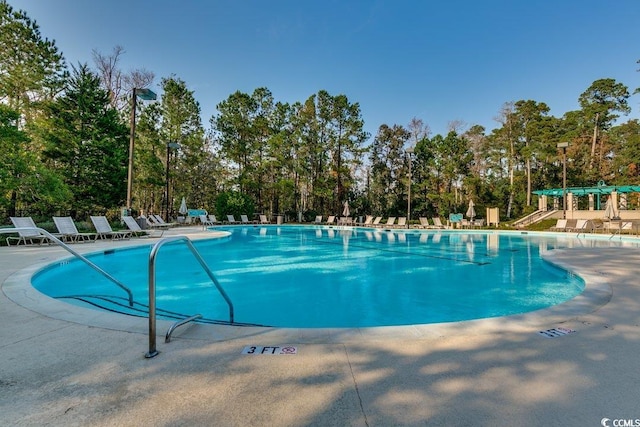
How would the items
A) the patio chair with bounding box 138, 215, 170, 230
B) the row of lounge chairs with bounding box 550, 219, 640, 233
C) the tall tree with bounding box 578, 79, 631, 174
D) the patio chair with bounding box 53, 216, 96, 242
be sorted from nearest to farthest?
the patio chair with bounding box 53, 216, 96, 242 < the patio chair with bounding box 138, 215, 170, 230 < the row of lounge chairs with bounding box 550, 219, 640, 233 < the tall tree with bounding box 578, 79, 631, 174

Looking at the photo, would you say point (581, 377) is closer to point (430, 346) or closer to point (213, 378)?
point (430, 346)

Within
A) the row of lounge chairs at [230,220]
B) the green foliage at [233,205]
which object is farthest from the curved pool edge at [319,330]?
the green foliage at [233,205]

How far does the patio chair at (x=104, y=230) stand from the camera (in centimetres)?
1071

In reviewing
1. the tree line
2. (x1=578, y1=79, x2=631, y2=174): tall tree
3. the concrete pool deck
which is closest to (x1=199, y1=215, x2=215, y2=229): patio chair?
the tree line

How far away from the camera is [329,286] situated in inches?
242

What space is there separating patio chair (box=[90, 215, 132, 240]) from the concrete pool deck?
8.89m

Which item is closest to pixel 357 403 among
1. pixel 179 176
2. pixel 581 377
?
pixel 581 377

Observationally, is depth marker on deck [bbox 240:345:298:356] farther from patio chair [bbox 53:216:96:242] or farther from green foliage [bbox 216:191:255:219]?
green foliage [bbox 216:191:255:219]

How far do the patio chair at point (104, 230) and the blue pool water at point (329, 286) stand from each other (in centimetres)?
234

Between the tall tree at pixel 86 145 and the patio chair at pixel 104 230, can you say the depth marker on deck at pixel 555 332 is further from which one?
the tall tree at pixel 86 145

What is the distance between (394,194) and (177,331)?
2793 cm

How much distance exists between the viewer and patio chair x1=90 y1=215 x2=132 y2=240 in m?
10.7

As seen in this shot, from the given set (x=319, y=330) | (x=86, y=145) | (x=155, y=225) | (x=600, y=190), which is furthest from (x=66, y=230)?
(x=600, y=190)

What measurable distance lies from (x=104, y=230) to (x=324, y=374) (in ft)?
38.5
